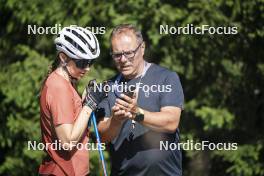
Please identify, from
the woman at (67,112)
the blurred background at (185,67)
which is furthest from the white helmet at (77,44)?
the blurred background at (185,67)

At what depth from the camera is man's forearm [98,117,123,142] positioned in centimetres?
462

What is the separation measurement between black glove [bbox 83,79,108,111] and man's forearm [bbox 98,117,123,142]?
24 centimetres

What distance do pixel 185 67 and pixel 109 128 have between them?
5.01 m

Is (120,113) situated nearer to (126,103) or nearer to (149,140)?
(126,103)

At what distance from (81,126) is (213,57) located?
5631 mm

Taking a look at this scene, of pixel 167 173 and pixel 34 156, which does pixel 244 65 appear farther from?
pixel 167 173

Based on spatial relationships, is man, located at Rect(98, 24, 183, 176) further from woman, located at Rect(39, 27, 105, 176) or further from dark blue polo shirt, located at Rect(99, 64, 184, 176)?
woman, located at Rect(39, 27, 105, 176)

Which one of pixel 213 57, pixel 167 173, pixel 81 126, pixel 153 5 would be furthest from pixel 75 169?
pixel 213 57

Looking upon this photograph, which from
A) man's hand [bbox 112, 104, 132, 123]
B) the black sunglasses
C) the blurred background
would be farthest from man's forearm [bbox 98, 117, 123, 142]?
the blurred background

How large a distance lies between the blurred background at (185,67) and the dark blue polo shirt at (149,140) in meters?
3.75

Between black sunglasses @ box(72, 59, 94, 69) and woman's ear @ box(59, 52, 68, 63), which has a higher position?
woman's ear @ box(59, 52, 68, 63)

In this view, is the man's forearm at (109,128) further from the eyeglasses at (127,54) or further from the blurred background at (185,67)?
the blurred background at (185,67)

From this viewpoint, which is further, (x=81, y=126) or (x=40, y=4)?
(x=40, y=4)

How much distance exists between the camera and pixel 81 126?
4.15m
